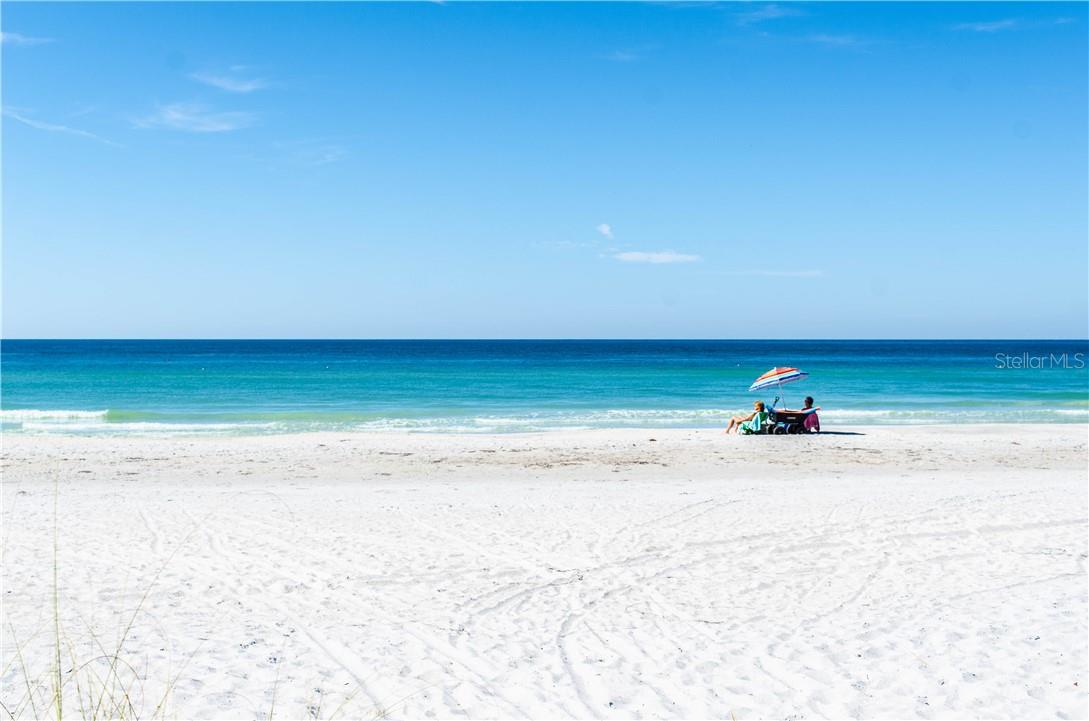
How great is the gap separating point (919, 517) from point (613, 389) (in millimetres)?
Result: 32655

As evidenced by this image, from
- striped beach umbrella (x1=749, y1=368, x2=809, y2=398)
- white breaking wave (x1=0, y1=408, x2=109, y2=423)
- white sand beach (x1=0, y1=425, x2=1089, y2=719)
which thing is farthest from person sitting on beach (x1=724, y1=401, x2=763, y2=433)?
white breaking wave (x1=0, y1=408, x2=109, y2=423)

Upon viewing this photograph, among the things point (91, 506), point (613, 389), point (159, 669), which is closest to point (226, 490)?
point (91, 506)

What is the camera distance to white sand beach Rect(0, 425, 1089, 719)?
5.08 m

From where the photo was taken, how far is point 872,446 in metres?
19.5

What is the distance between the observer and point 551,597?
7141mm

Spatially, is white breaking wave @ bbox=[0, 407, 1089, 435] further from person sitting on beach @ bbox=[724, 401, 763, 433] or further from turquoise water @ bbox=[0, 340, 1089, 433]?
person sitting on beach @ bbox=[724, 401, 763, 433]

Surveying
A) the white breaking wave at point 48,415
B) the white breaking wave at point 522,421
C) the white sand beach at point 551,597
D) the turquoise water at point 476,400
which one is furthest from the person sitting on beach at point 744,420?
the white breaking wave at point 48,415

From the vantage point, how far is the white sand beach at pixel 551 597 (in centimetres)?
508

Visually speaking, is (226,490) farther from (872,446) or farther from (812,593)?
(872,446)

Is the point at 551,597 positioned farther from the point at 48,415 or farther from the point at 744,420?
the point at 48,415

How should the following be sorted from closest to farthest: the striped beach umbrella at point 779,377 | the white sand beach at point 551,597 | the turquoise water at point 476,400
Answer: the white sand beach at point 551,597 < the striped beach umbrella at point 779,377 < the turquoise water at point 476,400

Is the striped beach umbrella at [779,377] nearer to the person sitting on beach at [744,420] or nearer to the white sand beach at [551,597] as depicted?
the person sitting on beach at [744,420]

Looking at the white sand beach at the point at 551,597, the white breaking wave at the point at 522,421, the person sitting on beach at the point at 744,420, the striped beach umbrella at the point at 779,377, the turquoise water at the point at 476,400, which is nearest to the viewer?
the white sand beach at the point at 551,597

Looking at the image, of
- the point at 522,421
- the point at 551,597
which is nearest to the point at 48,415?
the point at 522,421
